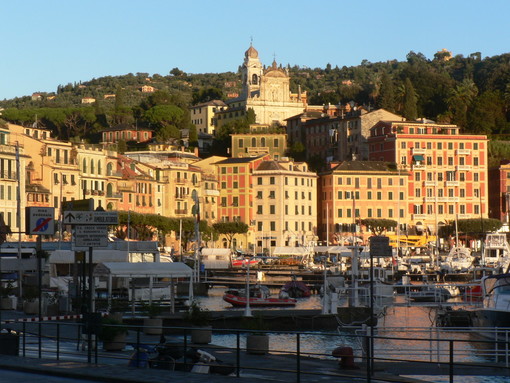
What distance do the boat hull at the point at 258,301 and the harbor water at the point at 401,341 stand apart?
Result: 92cm

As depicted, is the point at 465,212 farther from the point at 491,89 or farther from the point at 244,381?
the point at 244,381

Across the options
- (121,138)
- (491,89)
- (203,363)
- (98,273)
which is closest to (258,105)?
(121,138)

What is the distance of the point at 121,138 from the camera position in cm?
17188

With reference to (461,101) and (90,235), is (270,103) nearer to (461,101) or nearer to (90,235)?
(461,101)

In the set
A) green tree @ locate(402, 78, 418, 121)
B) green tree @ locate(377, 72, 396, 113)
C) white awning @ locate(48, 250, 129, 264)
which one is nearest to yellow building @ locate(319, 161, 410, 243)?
green tree @ locate(402, 78, 418, 121)

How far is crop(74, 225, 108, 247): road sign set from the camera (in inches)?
951

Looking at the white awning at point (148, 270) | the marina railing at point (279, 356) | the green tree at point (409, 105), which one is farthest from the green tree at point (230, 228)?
the marina railing at point (279, 356)

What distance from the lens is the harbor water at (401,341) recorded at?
91.2 ft

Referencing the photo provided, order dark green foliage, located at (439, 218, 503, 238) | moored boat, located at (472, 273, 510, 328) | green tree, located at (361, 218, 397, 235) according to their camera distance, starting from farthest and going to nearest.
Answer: green tree, located at (361, 218, 397, 235)
dark green foliage, located at (439, 218, 503, 238)
moored boat, located at (472, 273, 510, 328)

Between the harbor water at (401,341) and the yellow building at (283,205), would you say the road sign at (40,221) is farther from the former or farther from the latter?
the yellow building at (283,205)

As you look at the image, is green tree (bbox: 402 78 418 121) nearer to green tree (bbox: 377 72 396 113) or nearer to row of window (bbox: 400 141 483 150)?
green tree (bbox: 377 72 396 113)

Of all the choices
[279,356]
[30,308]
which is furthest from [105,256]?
[279,356]

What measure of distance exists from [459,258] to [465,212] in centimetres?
4059

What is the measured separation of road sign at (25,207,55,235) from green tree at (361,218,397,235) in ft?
383
